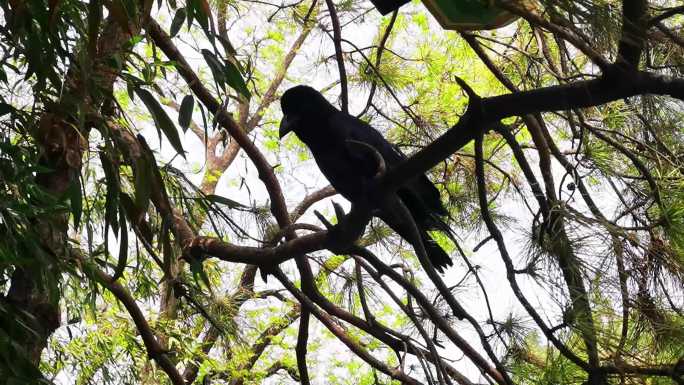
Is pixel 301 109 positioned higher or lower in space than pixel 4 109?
higher

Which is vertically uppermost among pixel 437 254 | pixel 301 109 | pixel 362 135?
pixel 301 109

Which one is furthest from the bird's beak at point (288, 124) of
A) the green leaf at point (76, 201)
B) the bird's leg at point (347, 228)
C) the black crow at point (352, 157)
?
the green leaf at point (76, 201)

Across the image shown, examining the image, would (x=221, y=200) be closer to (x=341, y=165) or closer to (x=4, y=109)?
(x=4, y=109)

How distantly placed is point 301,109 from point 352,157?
52 cm

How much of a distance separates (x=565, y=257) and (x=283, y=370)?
19.6 ft

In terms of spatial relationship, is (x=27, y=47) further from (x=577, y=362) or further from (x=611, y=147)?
(x=611, y=147)

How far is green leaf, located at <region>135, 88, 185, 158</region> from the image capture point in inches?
67.1

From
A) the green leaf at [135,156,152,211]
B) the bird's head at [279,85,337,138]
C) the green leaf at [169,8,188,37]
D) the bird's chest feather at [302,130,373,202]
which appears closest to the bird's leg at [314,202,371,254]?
the bird's chest feather at [302,130,373,202]

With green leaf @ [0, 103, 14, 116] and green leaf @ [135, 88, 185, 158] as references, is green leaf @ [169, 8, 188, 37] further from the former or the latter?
green leaf @ [0, 103, 14, 116]

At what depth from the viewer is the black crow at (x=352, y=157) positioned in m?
2.75

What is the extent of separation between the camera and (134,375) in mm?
3248

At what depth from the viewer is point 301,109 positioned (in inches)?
130

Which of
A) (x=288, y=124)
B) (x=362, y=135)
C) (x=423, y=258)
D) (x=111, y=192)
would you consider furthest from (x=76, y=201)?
(x=288, y=124)

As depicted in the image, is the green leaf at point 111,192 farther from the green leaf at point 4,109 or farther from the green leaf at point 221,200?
the green leaf at point 221,200
